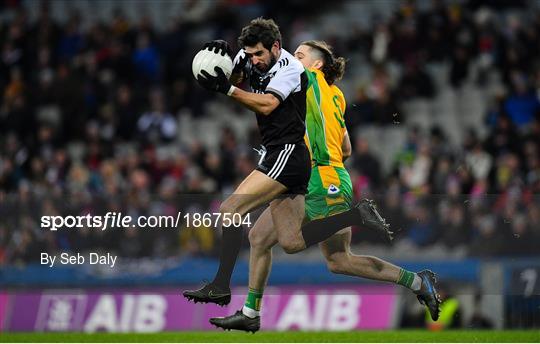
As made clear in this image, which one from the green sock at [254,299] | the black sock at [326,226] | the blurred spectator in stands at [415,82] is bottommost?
the green sock at [254,299]

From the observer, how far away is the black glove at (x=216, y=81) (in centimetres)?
1102

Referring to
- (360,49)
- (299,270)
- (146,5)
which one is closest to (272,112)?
(299,270)

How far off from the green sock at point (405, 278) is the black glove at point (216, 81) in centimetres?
255

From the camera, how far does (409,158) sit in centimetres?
2002

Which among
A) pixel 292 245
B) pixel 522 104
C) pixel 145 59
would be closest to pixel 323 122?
pixel 292 245

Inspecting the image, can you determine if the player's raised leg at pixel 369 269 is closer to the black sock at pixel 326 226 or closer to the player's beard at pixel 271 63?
the black sock at pixel 326 226

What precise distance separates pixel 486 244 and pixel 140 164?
7.05 metres

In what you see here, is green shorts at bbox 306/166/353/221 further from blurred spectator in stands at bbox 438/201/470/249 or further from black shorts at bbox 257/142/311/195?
blurred spectator in stands at bbox 438/201/470/249

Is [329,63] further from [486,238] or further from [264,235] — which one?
[486,238]

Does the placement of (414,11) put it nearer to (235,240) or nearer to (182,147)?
(182,147)

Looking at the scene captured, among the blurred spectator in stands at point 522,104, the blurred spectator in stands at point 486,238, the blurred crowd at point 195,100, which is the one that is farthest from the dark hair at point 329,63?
the blurred spectator in stands at point 522,104

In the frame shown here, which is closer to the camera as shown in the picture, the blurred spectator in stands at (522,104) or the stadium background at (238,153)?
the stadium background at (238,153)

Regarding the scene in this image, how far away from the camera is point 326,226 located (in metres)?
12.3

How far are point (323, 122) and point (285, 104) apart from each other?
3.34ft
